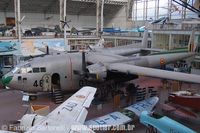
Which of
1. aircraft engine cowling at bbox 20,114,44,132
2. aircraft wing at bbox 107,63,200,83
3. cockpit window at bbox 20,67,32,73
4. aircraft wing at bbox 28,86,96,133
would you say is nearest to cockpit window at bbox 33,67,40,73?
cockpit window at bbox 20,67,32,73

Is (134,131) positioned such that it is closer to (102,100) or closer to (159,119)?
(159,119)

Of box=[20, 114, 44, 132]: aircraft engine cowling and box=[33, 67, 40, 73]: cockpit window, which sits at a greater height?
box=[33, 67, 40, 73]: cockpit window

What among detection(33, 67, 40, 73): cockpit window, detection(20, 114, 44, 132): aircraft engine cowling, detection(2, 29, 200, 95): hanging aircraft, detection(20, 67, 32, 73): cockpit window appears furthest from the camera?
detection(33, 67, 40, 73): cockpit window

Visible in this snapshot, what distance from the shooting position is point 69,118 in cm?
1116

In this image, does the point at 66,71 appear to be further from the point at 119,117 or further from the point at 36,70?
the point at 119,117

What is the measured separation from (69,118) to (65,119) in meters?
0.22

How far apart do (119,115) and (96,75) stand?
174 inches

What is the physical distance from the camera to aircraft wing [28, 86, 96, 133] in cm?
984

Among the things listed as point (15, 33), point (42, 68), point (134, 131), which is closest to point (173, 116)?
point (134, 131)

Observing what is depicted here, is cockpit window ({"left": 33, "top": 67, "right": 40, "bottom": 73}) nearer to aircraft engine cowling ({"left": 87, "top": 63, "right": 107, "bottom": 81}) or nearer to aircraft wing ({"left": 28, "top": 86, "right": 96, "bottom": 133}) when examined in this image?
aircraft engine cowling ({"left": 87, "top": 63, "right": 107, "bottom": 81})

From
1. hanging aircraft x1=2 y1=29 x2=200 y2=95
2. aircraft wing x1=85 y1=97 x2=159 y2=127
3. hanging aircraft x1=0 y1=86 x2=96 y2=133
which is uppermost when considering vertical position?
hanging aircraft x1=2 y1=29 x2=200 y2=95

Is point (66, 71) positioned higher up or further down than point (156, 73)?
further down

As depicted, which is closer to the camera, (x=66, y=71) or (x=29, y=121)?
(x=29, y=121)

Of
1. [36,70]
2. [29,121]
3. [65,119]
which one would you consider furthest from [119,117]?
[36,70]
